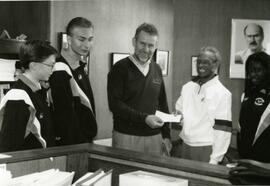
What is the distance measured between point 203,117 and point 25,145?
1488mm

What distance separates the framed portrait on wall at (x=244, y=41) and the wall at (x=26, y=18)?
292cm

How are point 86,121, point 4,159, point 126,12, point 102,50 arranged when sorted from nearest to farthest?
point 4,159 → point 86,121 → point 102,50 → point 126,12

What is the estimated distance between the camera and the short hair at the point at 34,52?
2518mm

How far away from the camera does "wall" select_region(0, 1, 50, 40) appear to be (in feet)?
13.1

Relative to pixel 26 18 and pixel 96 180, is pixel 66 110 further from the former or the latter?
pixel 26 18

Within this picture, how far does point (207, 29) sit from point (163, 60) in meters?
0.92

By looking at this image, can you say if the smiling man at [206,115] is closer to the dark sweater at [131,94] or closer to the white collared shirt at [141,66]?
the dark sweater at [131,94]

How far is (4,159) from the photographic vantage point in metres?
1.80

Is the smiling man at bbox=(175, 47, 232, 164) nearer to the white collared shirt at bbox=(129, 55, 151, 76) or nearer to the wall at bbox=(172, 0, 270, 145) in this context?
the white collared shirt at bbox=(129, 55, 151, 76)

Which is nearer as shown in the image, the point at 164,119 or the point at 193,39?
the point at 164,119

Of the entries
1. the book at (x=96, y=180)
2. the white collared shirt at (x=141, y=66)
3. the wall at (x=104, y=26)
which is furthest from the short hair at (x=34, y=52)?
the wall at (x=104, y=26)

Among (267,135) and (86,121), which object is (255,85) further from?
(86,121)

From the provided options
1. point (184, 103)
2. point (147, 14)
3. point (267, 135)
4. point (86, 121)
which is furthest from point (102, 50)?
point (267, 135)

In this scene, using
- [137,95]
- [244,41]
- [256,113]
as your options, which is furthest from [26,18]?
[244,41]
